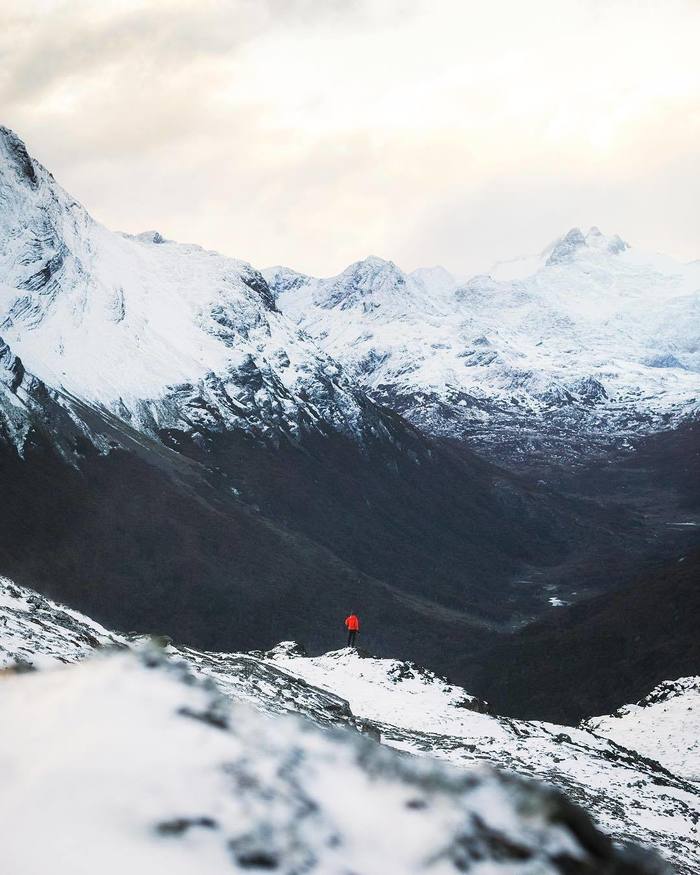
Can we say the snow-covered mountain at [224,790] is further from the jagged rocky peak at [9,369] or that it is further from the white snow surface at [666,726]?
the jagged rocky peak at [9,369]

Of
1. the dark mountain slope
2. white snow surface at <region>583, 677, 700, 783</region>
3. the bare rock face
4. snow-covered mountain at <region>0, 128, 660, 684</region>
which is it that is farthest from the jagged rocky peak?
the bare rock face

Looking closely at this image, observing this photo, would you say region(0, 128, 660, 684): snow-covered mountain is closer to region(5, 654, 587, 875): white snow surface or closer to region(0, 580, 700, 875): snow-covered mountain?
region(0, 580, 700, 875): snow-covered mountain

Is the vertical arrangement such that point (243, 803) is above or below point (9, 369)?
below

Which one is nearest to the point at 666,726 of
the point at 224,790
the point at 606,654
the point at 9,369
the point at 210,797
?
the point at 224,790

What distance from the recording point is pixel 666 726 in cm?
4581

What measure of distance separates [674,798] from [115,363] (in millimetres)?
176345

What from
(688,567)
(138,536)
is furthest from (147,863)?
(138,536)

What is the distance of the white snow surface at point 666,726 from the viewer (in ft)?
135

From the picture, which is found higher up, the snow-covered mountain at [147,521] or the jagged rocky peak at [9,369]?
the jagged rocky peak at [9,369]

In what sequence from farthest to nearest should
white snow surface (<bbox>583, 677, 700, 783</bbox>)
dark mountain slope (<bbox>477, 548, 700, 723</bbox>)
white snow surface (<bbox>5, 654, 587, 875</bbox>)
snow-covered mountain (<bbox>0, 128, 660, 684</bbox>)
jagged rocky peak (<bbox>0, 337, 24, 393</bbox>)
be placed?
jagged rocky peak (<bbox>0, 337, 24, 393</bbox>), snow-covered mountain (<bbox>0, 128, 660, 684</bbox>), dark mountain slope (<bbox>477, 548, 700, 723</bbox>), white snow surface (<bbox>583, 677, 700, 783</bbox>), white snow surface (<bbox>5, 654, 587, 875</bbox>)

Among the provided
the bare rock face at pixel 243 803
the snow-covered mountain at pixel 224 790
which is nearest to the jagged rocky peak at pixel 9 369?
the snow-covered mountain at pixel 224 790

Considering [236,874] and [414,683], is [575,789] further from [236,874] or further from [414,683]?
[236,874]

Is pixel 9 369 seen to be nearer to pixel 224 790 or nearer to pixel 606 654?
pixel 606 654

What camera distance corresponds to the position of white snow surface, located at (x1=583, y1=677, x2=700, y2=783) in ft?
135
